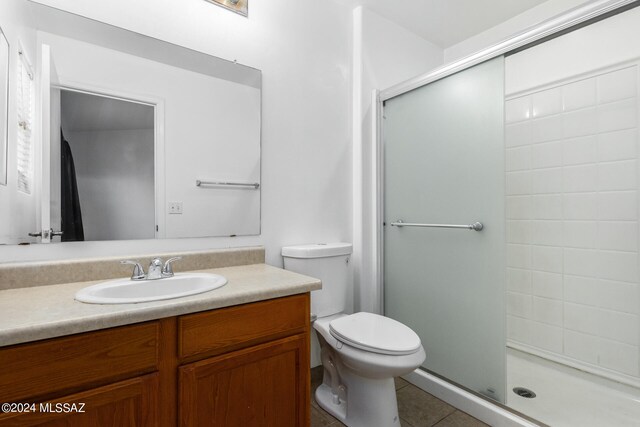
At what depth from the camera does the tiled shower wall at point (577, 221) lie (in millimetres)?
1803

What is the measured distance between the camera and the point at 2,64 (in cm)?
111

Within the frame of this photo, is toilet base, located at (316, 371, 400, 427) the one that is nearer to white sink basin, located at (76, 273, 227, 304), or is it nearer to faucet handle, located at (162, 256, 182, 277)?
white sink basin, located at (76, 273, 227, 304)

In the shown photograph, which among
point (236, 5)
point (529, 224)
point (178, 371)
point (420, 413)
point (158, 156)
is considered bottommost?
point (420, 413)

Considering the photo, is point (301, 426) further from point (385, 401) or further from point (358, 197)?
point (358, 197)

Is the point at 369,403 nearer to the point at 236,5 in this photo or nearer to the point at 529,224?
the point at 529,224

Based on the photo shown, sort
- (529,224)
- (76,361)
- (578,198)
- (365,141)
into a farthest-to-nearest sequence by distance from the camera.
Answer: (529,224) → (365,141) → (578,198) → (76,361)

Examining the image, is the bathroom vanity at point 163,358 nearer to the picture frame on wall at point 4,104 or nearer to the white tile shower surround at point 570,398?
the picture frame on wall at point 4,104

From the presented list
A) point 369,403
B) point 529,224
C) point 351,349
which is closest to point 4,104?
point 351,349

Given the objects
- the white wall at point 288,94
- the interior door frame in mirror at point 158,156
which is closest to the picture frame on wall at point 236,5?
the white wall at point 288,94

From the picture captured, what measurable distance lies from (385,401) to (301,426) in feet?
1.47

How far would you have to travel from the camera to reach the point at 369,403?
1.46 meters

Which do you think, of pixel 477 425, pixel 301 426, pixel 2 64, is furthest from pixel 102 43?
pixel 477 425

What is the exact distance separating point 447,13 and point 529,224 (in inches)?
61.6

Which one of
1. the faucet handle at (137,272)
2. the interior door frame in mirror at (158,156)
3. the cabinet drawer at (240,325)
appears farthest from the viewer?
the interior door frame in mirror at (158,156)
